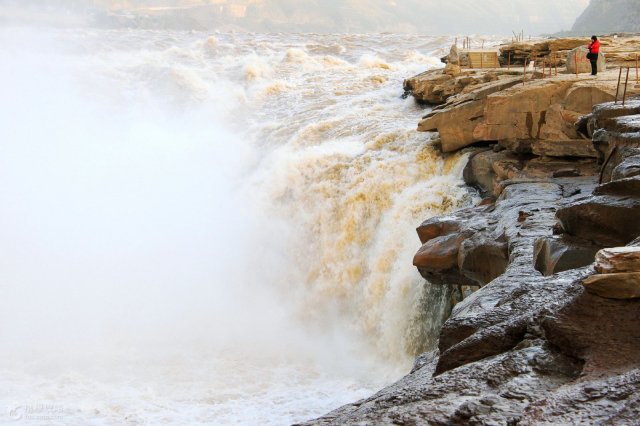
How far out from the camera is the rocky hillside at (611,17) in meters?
48.3

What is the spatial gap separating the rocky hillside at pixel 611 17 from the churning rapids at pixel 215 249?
98.0 ft

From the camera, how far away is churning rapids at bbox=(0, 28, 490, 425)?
11.0 m

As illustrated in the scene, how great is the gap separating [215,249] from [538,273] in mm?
9816

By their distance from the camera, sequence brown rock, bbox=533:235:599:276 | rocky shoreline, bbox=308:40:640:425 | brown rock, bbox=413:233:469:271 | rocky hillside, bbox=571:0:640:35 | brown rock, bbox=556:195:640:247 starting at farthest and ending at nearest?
rocky hillside, bbox=571:0:640:35
brown rock, bbox=413:233:469:271
brown rock, bbox=533:235:599:276
brown rock, bbox=556:195:640:247
rocky shoreline, bbox=308:40:640:425

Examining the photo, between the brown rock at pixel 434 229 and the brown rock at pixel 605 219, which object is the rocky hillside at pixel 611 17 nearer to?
the brown rock at pixel 434 229

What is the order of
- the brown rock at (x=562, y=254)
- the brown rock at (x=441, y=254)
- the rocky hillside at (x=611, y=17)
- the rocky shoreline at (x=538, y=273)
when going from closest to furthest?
the rocky shoreline at (x=538, y=273) < the brown rock at (x=562, y=254) < the brown rock at (x=441, y=254) < the rocky hillside at (x=611, y=17)

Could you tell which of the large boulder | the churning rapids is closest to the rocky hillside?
the churning rapids

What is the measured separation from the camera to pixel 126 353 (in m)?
12.4

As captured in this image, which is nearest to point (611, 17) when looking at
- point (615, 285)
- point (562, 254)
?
point (562, 254)

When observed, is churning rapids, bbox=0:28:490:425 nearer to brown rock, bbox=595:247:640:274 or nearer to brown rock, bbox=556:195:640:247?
brown rock, bbox=556:195:640:247

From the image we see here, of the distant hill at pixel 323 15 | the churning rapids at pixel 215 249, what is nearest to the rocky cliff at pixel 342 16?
the distant hill at pixel 323 15

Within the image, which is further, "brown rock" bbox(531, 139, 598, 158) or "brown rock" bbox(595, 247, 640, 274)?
"brown rock" bbox(531, 139, 598, 158)

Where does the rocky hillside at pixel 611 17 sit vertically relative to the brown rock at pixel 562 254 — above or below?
below

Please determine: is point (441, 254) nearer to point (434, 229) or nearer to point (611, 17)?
point (434, 229)
